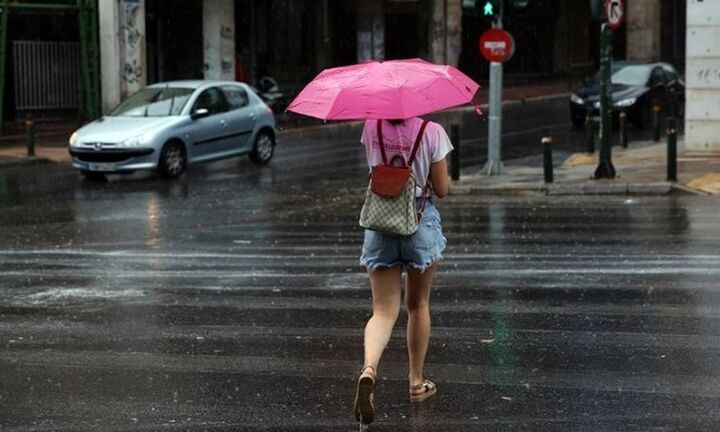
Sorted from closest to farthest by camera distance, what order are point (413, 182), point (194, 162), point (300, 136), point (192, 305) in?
point (413, 182), point (192, 305), point (194, 162), point (300, 136)

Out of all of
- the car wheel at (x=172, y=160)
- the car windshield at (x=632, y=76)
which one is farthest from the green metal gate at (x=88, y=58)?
the car windshield at (x=632, y=76)

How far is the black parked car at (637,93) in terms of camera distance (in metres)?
32.9

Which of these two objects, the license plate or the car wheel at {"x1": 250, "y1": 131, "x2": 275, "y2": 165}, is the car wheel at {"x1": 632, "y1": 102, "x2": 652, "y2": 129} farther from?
the license plate

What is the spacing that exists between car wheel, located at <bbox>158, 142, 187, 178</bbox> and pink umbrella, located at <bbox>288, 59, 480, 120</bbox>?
15.9 m

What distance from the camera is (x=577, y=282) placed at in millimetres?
11188

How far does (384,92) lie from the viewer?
22.8 ft

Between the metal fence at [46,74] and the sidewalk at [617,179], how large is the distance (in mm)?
14755

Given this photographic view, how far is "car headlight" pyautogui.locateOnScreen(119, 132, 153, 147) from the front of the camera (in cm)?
2261

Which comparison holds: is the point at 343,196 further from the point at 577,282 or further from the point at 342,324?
the point at 342,324

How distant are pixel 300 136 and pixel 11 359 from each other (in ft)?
81.1

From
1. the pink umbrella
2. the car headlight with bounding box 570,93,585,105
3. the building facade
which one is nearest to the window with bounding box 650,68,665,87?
the car headlight with bounding box 570,93,585,105

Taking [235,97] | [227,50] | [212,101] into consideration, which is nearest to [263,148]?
[235,97]

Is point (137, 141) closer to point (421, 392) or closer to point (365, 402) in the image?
point (421, 392)

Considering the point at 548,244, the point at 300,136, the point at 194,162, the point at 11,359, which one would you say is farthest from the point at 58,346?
the point at 300,136
